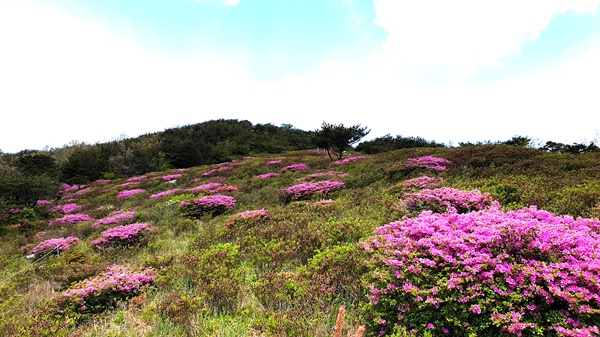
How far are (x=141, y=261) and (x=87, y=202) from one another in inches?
632

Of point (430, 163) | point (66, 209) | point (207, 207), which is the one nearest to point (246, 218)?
Answer: point (207, 207)

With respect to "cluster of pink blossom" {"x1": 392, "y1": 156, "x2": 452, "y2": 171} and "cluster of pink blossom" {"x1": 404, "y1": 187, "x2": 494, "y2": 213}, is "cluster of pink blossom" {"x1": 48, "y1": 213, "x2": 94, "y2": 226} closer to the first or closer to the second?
"cluster of pink blossom" {"x1": 404, "y1": 187, "x2": 494, "y2": 213}

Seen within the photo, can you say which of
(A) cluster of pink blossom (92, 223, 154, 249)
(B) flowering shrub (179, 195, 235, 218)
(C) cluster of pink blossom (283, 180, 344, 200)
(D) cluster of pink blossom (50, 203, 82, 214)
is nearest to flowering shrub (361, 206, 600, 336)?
(C) cluster of pink blossom (283, 180, 344, 200)

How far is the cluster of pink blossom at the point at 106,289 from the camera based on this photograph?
4.64 m

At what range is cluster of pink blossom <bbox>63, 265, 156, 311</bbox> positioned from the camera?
4.64 metres

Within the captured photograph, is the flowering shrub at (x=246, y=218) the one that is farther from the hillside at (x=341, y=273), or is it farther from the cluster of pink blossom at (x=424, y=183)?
the cluster of pink blossom at (x=424, y=183)

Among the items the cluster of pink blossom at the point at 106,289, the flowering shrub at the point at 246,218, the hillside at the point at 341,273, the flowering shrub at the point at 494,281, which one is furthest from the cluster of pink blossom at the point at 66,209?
the flowering shrub at the point at 494,281

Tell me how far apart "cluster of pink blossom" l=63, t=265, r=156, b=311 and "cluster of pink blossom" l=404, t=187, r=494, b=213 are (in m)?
5.89

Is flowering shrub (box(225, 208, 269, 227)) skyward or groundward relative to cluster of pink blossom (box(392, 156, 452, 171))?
groundward

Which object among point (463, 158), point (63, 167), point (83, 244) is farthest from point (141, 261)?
point (63, 167)

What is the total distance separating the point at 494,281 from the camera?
2932 millimetres

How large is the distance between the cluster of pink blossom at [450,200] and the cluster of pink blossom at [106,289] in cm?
589

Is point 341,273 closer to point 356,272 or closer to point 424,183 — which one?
point 356,272

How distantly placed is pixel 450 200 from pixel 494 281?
369 centimetres
